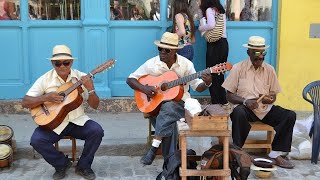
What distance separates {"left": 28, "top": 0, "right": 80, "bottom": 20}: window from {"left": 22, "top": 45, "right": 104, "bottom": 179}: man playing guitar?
7.32 feet

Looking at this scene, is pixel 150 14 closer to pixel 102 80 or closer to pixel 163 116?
pixel 102 80

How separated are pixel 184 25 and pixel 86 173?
258cm

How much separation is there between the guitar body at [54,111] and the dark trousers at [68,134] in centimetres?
11

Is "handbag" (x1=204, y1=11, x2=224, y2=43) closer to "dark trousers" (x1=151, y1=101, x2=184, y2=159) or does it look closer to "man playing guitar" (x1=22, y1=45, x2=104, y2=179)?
"dark trousers" (x1=151, y1=101, x2=184, y2=159)

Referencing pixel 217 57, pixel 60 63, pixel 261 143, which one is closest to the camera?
pixel 60 63

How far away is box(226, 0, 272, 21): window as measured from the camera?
300 inches

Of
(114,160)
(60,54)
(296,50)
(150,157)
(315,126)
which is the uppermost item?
(60,54)

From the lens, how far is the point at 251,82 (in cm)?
569

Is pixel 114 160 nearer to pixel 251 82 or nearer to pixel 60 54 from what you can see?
pixel 60 54

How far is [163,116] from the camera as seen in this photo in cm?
530

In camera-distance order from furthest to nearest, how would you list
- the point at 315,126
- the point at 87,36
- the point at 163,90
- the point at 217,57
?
the point at 87,36 → the point at 217,57 → the point at 315,126 → the point at 163,90

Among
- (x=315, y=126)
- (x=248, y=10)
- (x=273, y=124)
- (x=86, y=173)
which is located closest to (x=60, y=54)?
(x=86, y=173)

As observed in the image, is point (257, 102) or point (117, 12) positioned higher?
point (117, 12)

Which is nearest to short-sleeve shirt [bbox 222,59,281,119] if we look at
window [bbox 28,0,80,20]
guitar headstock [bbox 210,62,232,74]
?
guitar headstock [bbox 210,62,232,74]
